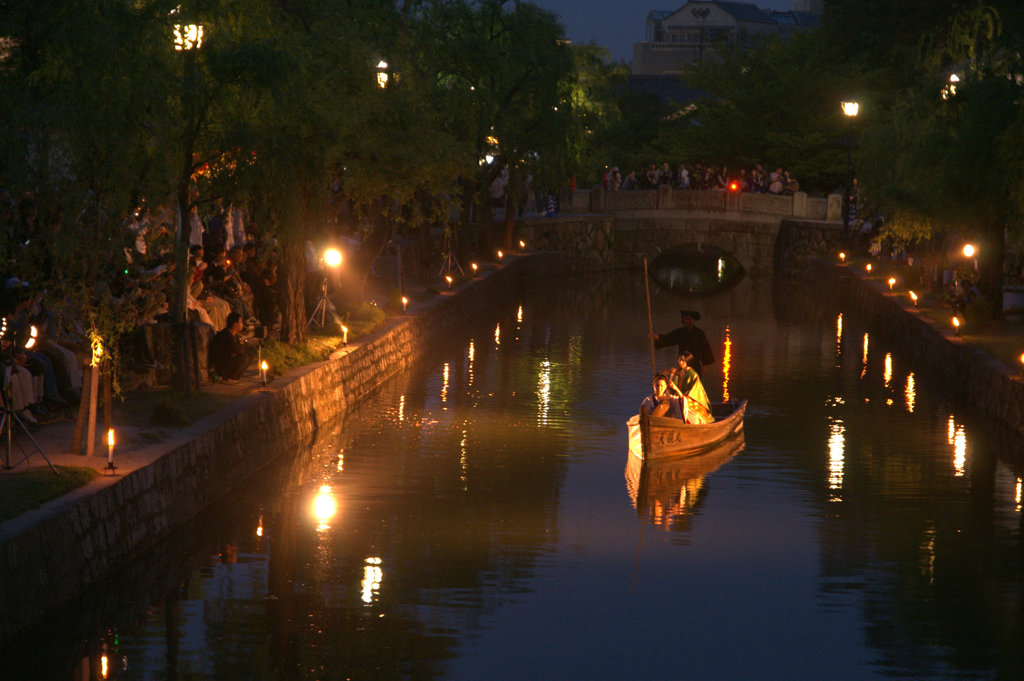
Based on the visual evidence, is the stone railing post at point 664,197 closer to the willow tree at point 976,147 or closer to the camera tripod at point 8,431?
the willow tree at point 976,147

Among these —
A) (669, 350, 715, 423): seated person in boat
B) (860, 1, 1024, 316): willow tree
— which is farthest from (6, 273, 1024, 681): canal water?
(860, 1, 1024, 316): willow tree

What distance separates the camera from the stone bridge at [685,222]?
6338cm

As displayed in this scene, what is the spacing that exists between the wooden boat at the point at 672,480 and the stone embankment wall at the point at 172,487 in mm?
4859

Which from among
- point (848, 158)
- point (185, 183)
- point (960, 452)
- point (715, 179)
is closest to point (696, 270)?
point (715, 179)

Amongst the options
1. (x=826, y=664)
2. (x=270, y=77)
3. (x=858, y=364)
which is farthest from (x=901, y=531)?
(x=858, y=364)

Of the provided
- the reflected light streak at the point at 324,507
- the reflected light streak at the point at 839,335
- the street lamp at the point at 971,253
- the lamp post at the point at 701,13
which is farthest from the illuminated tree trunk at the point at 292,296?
the lamp post at the point at 701,13

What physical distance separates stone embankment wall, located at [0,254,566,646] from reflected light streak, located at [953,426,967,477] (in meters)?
9.41

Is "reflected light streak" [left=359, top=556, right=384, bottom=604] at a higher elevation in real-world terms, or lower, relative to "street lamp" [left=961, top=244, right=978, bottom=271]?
lower

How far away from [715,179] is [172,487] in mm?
54661

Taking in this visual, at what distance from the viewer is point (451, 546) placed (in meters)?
15.8

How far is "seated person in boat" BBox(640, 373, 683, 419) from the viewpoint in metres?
20.4

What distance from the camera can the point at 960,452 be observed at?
22406mm

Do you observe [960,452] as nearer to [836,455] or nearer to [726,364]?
[836,455]

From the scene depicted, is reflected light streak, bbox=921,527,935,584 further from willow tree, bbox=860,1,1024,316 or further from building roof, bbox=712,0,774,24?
building roof, bbox=712,0,774,24
